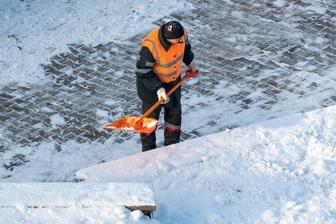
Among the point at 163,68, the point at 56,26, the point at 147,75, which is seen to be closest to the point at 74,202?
A: the point at 147,75

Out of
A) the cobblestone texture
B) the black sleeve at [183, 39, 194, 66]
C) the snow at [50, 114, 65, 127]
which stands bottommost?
the snow at [50, 114, 65, 127]

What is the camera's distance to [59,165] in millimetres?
8078

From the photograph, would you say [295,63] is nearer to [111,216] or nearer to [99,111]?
[99,111]

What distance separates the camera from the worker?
23.7ft

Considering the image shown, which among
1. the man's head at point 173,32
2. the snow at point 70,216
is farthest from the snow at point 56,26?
the snow at point 70,216

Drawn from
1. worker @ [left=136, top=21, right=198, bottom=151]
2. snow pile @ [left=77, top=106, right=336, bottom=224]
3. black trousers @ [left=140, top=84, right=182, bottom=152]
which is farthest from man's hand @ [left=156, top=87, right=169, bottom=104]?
snow pile @ [left=77, top=106, right=336, bottom=224]

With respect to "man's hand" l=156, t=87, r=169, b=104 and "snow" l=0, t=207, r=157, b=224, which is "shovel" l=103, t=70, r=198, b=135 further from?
"snow" l=0, t=207, r=157, b=224

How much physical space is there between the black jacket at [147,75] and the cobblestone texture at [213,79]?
3.49 feet

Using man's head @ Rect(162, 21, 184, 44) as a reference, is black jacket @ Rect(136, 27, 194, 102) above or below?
below

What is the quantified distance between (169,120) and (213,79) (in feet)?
5.91

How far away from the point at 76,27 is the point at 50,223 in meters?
5.09

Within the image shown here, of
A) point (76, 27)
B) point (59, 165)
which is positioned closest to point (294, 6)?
point (76, 27)

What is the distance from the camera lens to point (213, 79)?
9531 mm

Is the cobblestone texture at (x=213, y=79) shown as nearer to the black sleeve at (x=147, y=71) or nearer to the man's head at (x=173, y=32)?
the black sleeve at (x=147, y=71)
